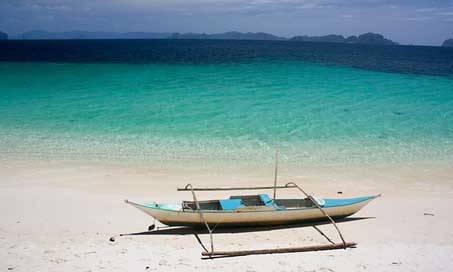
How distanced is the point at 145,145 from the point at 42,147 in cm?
371

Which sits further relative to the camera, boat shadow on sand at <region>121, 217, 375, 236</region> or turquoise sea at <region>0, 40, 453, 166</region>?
turquoise sea at <region>0, 40, 453, 166</region>

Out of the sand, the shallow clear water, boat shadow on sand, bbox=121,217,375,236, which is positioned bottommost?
→ boat shadow on sand, bbox=121,217,375,236

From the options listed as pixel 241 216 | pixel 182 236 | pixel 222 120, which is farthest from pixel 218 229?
pixel 222 120

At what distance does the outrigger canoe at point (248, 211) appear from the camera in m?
8.98

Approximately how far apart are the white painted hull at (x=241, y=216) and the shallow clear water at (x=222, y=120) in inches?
188

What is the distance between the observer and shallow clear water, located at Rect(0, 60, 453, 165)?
15.1 m

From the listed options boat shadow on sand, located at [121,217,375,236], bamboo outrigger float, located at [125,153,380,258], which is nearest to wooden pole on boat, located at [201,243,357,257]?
bamboo outrigger float, located at [125,153,380,258]

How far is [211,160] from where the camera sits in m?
14.3

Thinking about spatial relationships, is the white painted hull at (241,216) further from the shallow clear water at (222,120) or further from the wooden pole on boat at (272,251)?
the shallow clear water at (222,120)

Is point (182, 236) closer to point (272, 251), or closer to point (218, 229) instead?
point (218, 229)

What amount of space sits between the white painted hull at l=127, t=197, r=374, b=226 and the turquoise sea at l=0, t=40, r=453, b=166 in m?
4.79

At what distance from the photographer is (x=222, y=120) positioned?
19344 millimetres

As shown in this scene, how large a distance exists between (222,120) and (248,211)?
1053 centimetres

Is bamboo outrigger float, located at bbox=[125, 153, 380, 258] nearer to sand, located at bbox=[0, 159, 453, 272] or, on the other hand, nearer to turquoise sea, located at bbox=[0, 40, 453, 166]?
sand, located at bbox=[0, 159, 453, 272]
